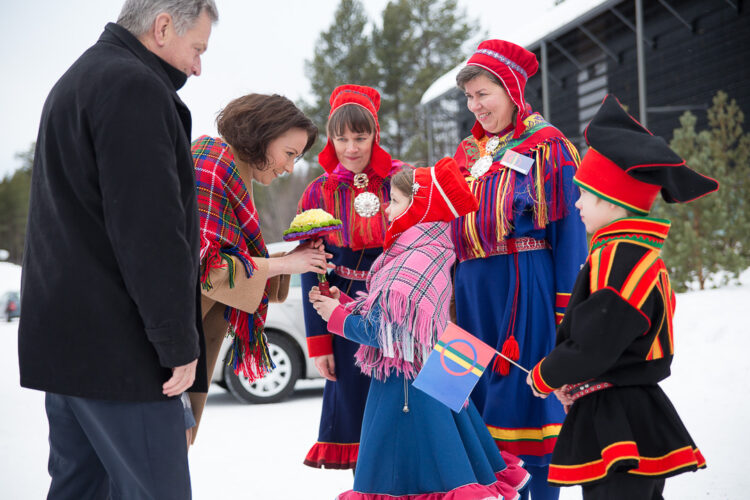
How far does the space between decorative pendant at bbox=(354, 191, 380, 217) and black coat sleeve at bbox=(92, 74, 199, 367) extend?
4.75 ft

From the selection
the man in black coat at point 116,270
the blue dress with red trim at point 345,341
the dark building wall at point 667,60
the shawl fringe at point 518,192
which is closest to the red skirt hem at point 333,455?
the blue dress with red trim at point 345,341

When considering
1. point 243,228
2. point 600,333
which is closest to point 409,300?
point 243,228

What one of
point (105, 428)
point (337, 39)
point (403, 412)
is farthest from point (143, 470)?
point (337, 39)

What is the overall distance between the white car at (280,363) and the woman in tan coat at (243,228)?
4016 millimetres

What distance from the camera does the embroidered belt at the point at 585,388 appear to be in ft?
6.69

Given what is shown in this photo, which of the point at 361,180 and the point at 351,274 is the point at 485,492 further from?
the point at 361,180

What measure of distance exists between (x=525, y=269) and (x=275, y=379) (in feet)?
14.9

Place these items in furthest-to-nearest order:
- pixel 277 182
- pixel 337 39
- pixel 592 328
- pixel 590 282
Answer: pixel 277 182 → pixel 337 39 → pixel 590 282 → pixel 592 328

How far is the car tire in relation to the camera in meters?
6.81

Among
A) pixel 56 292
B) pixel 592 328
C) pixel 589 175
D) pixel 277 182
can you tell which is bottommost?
pixel 592 328

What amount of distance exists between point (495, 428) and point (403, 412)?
0.47 m

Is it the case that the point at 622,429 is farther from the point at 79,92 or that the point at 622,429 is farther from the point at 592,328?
the point at 79,92

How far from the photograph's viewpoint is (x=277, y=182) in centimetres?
3350

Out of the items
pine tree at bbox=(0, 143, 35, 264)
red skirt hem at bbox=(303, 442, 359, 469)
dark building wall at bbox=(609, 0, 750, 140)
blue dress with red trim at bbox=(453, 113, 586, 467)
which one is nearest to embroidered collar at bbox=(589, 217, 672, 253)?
blue dress with red trim at bbox=(453, 113, 586, 467)
